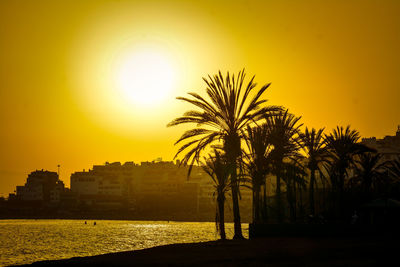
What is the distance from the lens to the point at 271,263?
23.7 m

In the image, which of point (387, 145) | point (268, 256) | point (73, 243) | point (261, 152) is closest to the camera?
point (268, 256)

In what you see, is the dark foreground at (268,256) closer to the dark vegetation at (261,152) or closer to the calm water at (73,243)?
the dark vegetation at (261,152)

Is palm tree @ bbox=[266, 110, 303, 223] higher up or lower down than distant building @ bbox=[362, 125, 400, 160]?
lower down

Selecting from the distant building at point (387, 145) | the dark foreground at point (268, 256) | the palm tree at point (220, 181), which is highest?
the distant building at point (387, 145)

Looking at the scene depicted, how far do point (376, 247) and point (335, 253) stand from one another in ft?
9.65

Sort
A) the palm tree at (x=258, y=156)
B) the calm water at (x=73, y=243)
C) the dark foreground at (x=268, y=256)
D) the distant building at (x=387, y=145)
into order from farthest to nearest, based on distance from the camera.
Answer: the distant building at (x=387, y=145) → the calm water at (x=73, y=243) → the palm tree at (x=258, y=156) → the dark foreground at (x=268, y=256)

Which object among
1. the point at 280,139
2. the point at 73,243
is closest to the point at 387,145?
the point at 73,243

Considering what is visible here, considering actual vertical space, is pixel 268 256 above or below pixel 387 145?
below

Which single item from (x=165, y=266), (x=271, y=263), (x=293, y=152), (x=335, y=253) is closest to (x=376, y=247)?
(x=335, y=253)

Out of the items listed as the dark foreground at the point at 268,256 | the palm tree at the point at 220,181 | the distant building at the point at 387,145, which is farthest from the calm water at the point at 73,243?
the distant building at the point at 387,145

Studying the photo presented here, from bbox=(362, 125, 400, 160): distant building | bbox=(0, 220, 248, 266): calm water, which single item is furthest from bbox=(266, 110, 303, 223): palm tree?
bbox=(362, 125, 400, 160): distant building

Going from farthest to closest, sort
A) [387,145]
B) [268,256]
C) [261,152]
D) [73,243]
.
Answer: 1. [387,145]
2. [73,243]
3. [261,152]
4. [268,256]

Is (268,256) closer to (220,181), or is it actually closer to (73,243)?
(220,181)

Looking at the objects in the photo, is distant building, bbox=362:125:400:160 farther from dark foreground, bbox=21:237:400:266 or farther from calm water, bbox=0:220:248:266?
dark foreground, bbox=21:237:400:266
